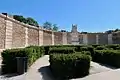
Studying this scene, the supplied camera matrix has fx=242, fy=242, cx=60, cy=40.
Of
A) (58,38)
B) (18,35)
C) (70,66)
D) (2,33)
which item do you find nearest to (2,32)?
(2,33)

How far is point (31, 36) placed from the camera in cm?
2267

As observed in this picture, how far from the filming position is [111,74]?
10.3m

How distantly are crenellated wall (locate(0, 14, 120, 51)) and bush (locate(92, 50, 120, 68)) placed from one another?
577 cm

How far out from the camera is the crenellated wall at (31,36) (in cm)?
1452

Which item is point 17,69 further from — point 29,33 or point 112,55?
point 29,33

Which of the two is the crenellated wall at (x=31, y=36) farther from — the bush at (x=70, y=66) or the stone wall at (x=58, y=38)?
the bush at (x=70, y=66)

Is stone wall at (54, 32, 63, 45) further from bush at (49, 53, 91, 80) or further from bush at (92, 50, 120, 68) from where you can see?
bush at (49, 53, 91, 80)

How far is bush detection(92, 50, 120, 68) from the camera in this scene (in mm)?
13977

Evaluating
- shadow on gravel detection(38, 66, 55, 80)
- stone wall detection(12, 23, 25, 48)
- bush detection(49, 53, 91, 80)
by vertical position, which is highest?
stone wall detection(12, 23, 25, 48)

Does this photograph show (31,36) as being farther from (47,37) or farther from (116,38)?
(116,38)

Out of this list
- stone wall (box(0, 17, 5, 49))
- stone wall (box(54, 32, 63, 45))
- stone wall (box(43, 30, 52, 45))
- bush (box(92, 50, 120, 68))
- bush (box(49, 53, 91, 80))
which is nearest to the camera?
bush (box(49, 53, 91, 80))

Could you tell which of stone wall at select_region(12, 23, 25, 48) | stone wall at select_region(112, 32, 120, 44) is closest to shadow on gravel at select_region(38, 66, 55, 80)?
stone wall at select_region(12, 23, 25, 48)

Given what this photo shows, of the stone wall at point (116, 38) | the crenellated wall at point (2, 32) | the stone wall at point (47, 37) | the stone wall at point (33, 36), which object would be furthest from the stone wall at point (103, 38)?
the crenellated wall at point (2, 32)

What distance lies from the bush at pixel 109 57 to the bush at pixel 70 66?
410cm
